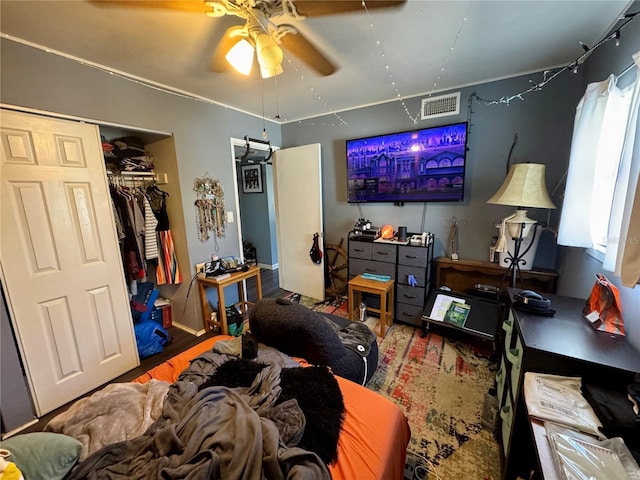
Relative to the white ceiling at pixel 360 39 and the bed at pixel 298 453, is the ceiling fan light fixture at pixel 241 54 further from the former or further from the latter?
the bed at pixel 298 453

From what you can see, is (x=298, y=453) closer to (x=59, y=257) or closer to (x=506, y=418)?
(x=506, y=418)

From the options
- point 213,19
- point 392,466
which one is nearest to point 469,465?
point 392,466

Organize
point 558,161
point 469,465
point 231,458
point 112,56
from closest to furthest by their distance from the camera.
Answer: point 231,458 < point 469,465 < point 112,56 < point 558,161

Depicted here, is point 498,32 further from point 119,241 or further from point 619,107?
point 119,241

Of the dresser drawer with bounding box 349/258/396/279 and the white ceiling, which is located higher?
the white ceiling

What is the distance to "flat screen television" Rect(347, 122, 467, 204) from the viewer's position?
252 cm

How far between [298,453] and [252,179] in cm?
441

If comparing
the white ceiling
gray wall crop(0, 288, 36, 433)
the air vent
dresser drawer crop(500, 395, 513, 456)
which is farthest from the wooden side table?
gray wall crop(0, 288, 36, 433)

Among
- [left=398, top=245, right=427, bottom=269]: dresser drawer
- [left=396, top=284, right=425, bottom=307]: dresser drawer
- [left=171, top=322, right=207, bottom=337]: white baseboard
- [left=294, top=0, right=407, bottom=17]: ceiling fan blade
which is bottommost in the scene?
[left=171, top=322, right=207, bottom=337]: white baseboard

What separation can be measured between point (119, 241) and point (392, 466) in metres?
2.60

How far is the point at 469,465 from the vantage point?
135 cm

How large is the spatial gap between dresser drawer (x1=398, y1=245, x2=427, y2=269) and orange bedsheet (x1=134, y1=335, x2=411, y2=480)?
5.25 feet

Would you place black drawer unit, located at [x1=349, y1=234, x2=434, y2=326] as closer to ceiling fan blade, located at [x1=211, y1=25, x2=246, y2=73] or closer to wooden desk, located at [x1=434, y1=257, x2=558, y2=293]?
wooden desk, located at [x1=434, y1=257, x2=558, y2=293]

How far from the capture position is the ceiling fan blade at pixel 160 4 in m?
1.28
